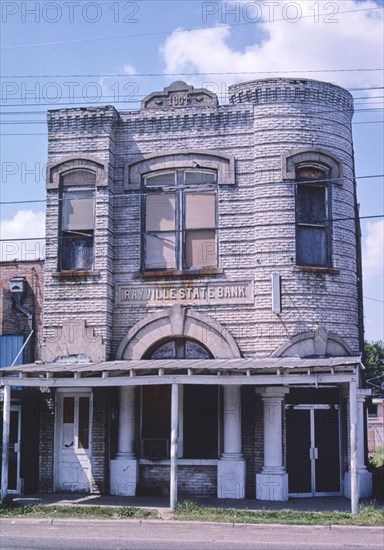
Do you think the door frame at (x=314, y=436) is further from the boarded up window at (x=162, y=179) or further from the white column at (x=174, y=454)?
the boarded up window at (x=162, y=179)

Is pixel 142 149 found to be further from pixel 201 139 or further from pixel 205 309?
pixel 205 309

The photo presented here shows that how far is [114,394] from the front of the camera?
60.6 ft

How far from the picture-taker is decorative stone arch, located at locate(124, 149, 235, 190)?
60.6 feet

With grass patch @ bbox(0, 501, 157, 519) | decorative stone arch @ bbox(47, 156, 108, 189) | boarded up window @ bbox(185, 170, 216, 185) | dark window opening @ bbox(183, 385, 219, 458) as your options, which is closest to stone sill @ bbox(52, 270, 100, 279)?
decorative stone arch @ bbox(47, 156, 108, 189)

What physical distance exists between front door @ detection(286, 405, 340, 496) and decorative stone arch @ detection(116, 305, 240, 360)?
2095 millimetres

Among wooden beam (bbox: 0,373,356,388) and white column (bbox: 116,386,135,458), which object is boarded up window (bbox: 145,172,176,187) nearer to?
white column (bbox: 116,386,135,458)

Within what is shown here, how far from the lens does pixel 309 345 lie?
17453mm

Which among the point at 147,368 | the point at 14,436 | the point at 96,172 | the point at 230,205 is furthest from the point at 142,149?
the point at 14,436

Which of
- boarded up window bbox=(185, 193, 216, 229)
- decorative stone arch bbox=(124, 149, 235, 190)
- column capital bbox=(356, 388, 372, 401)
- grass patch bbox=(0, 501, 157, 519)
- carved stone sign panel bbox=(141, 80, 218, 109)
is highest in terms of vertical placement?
carved stone sign panel bbox=(141, 80, 218, 109)

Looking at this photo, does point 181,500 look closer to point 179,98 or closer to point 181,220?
point 181,220

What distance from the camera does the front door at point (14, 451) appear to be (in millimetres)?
18516

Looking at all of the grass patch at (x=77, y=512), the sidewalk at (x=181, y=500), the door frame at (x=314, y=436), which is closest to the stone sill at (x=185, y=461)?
the sidewalk at (x=181, y=500)

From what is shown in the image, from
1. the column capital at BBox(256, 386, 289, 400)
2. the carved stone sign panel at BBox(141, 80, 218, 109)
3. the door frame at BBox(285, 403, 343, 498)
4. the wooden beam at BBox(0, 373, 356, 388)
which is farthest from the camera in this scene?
the carved stone sign panel at BBox(141, 80, 218, 109)

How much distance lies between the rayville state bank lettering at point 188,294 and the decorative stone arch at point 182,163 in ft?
8.16
